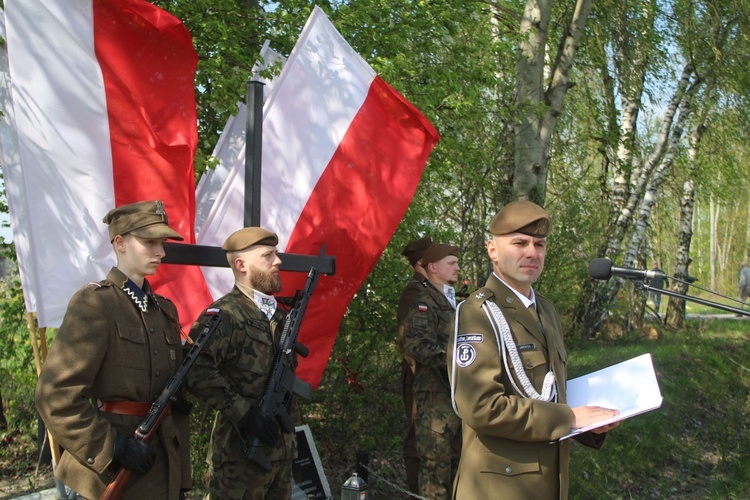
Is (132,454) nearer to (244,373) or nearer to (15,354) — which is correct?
(244,373)

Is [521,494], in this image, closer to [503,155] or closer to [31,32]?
[31,32]

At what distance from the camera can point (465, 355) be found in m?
3.03

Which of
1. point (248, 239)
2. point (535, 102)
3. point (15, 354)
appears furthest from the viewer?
point (535, 102)

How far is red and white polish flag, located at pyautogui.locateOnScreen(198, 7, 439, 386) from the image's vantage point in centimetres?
500

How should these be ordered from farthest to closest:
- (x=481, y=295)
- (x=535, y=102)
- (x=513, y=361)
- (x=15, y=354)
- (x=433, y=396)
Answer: (x=535, y=102), (x=15, y=354), (x=433, y=396), (x=481, y=295), (x=513, y=361)

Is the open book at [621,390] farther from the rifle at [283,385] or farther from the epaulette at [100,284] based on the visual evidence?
the epaulette at [100,284]

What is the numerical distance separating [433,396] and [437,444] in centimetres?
33

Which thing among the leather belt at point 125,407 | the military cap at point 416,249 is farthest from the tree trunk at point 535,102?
the leather belt at point 125,407

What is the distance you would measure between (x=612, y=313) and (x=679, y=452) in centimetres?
528

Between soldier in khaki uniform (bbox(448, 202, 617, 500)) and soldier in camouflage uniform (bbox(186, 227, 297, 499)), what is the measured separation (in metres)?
1.26

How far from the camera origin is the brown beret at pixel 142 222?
139 inches

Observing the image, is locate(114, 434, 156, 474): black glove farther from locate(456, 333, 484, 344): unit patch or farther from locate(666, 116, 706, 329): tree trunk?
locate(666, 116, 706, 329): tree trunk

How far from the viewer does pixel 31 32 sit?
4152 millimetres

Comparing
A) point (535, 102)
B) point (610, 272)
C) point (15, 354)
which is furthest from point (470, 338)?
point (535, 102)
